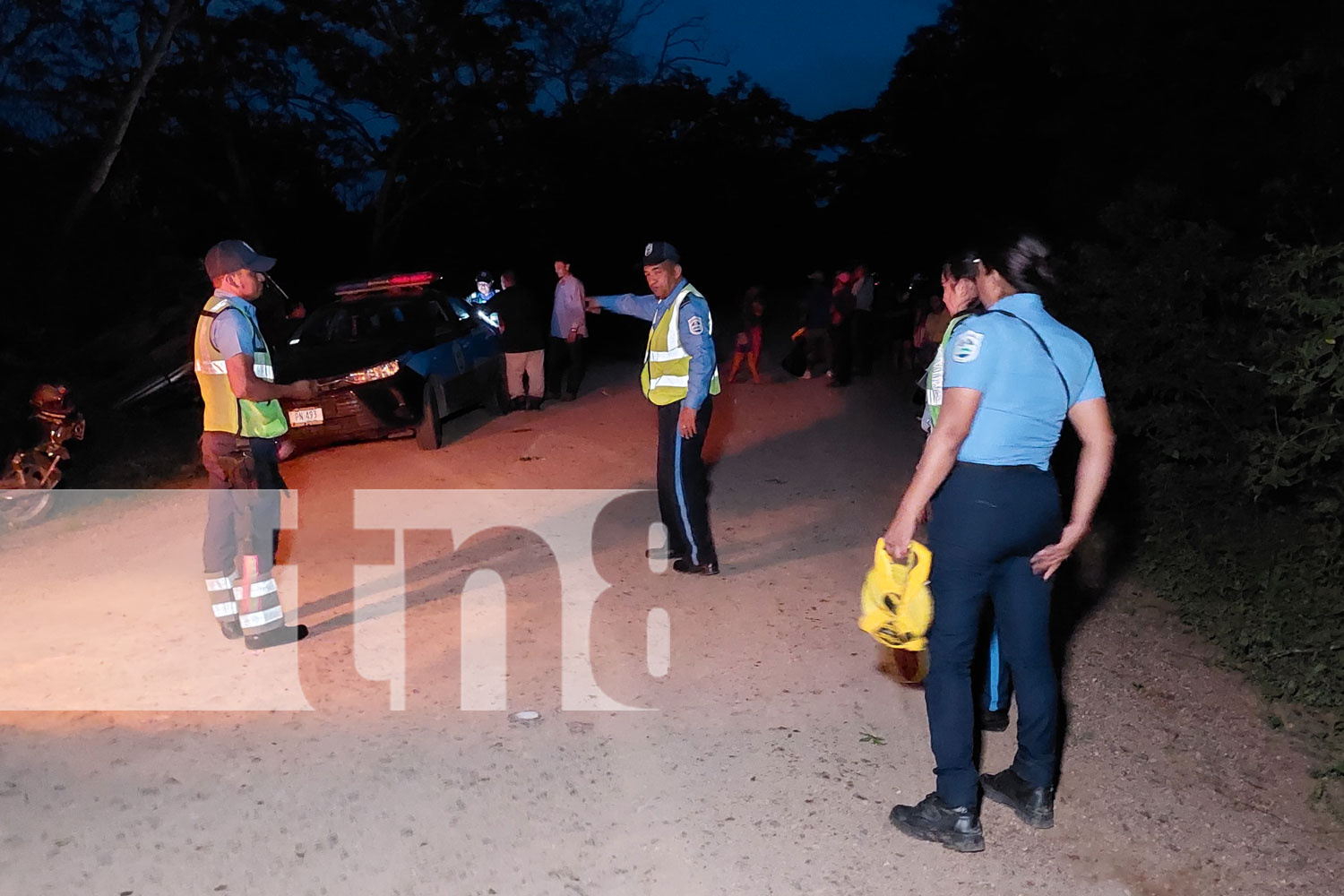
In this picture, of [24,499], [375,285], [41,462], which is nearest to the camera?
[24,499]

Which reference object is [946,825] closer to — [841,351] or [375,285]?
[375,285]

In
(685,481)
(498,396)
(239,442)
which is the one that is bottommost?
(498,396)

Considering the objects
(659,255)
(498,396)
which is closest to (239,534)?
(659,255)

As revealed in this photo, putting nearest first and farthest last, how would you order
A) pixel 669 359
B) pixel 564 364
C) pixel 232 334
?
pixel 232 334 → pixel 669 359 → pixel 564 364

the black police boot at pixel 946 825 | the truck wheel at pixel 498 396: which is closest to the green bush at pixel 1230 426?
the black police boot at pixel 946 825

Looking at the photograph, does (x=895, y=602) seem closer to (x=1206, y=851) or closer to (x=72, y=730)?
(x=1206, y=851)

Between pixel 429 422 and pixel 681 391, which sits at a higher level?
pixel 681 391

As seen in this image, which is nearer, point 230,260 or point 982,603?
point 982,603

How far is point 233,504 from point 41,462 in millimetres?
4285

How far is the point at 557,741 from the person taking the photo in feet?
15.4

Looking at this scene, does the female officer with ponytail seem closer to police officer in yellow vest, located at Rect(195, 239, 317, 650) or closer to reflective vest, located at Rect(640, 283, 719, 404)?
reflective vest, located at Rect(640, 283, 719, 404)

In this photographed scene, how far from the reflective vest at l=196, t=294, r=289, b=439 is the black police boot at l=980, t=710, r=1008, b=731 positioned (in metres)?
3.83

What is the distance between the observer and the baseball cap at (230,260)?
5.60 metres

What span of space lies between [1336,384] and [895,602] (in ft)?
8.39
